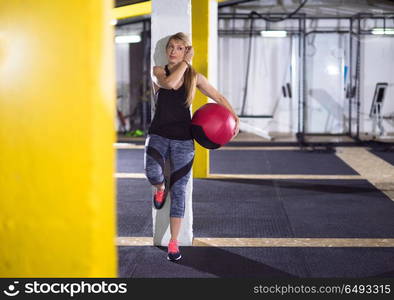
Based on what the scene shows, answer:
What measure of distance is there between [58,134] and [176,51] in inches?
81.5

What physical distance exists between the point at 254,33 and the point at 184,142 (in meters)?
10.0

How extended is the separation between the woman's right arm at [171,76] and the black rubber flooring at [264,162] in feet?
14.5

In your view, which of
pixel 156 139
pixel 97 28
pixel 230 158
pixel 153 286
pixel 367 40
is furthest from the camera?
pixel 367 40

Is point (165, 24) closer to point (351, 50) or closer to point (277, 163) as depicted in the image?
point (277, 163)

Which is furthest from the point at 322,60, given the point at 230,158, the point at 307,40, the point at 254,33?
the point at 230,158

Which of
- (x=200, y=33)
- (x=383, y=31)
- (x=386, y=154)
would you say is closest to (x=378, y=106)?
(x=383, y=31)

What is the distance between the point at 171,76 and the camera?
138 inches

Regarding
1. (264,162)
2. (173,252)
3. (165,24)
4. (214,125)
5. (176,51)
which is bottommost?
(264,162)

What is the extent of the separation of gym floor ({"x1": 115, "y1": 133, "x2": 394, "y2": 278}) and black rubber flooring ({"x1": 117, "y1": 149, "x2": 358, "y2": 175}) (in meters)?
0.02

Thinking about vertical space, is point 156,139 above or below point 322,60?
below

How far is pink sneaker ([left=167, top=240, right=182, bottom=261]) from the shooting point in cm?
373

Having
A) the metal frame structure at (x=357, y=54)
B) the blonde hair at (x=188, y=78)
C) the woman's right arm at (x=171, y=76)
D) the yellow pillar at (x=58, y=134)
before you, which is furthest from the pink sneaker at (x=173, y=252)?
the metal frame structure at (x=357, y=54)

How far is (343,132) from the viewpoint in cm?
1298

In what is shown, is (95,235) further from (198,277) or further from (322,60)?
(322,60)
